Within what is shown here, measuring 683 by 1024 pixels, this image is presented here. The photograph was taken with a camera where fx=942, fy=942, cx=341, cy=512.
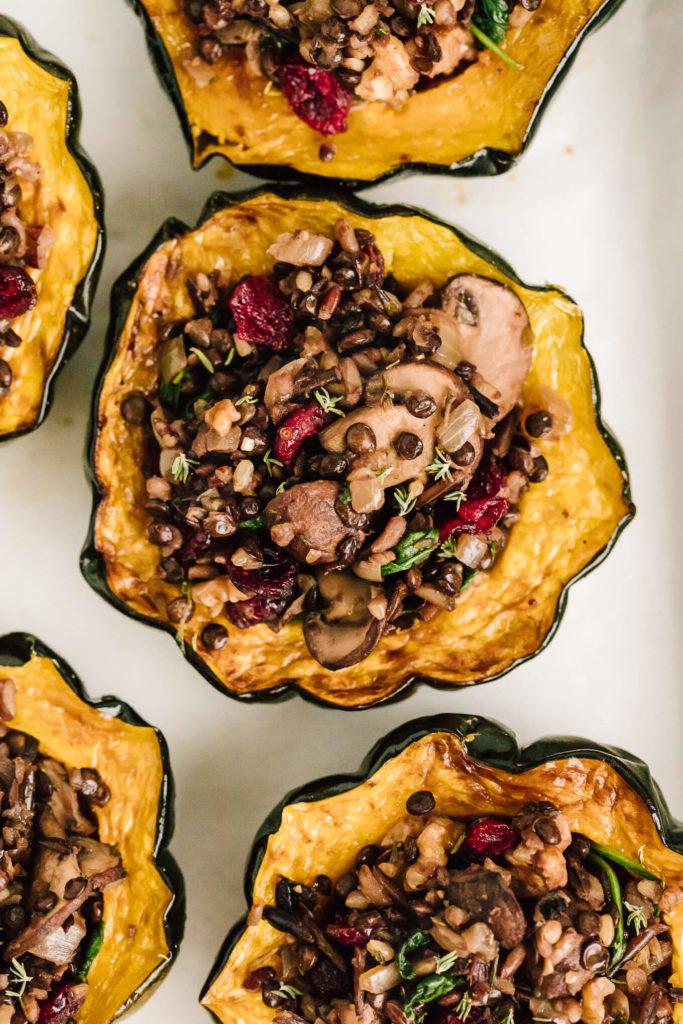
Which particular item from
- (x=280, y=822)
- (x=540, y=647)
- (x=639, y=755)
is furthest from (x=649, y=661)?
(x=280, y=822)

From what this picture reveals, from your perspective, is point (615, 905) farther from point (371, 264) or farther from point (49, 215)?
point (49, 215)

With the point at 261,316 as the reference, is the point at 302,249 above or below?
above

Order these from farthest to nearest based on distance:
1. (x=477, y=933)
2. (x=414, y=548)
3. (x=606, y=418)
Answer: (x=606, y=418)
(x=414, y=548)
(x=477, y=933)

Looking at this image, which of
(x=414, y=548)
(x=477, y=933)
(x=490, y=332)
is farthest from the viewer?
(x=490, y=332)

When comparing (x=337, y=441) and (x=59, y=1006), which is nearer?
(x=337, y=441)

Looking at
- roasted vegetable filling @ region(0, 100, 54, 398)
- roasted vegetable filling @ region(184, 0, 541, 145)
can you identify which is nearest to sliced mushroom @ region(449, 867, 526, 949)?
roasted vegetable filling @ region(0, 100, 54, 398)

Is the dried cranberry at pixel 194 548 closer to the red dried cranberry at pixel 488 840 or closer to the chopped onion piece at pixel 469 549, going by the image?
the chopped onion piece at pixel 469 549

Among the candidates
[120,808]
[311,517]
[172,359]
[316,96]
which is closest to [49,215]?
[172,359]

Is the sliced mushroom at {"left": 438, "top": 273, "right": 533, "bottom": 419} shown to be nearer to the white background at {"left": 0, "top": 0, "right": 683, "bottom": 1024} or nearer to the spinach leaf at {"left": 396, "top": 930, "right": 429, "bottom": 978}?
the white background at {"left": 0, "top": 0, "right": 683, "bottom": 1024}

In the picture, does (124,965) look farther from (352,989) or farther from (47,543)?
(47,543)
